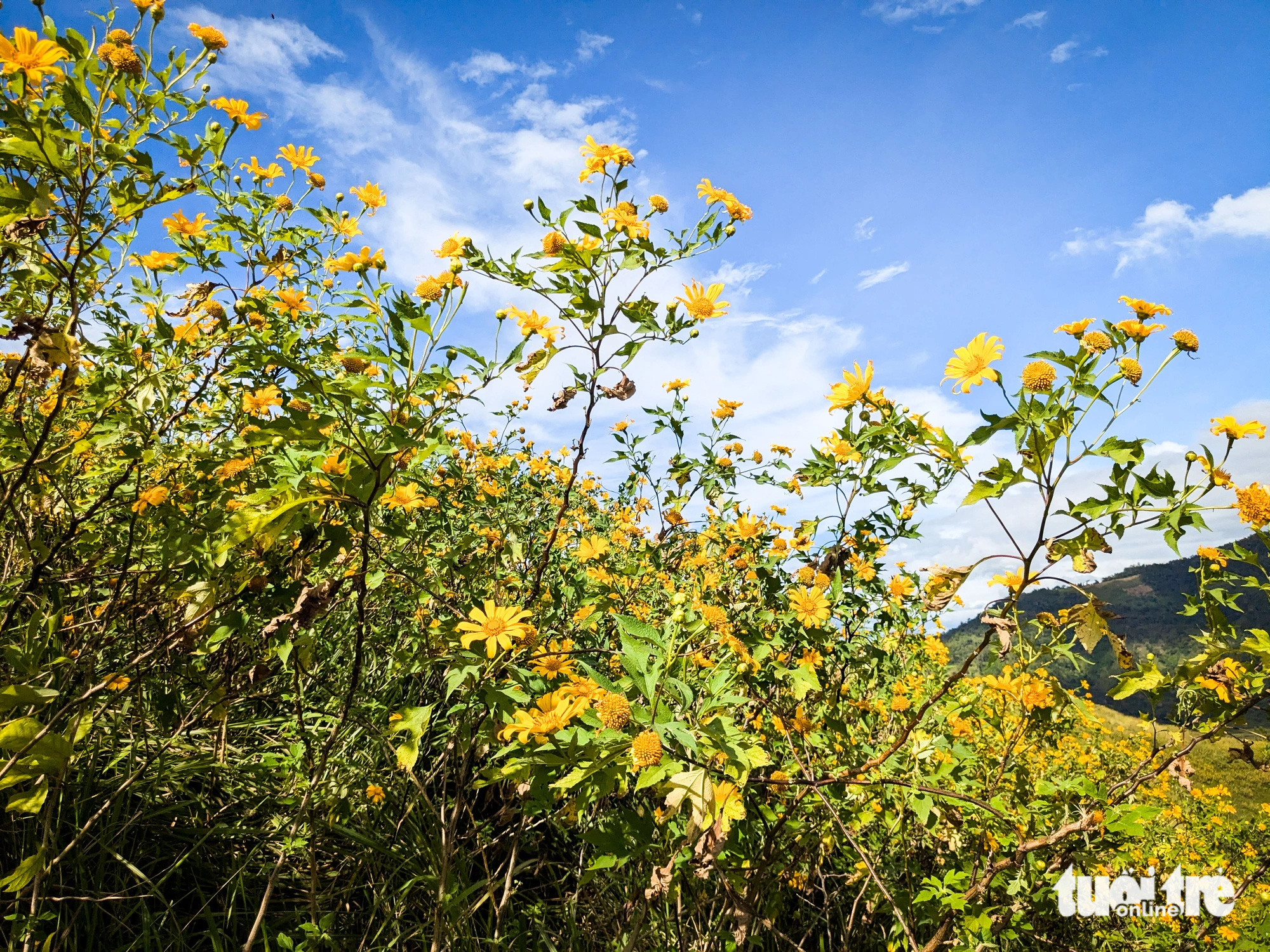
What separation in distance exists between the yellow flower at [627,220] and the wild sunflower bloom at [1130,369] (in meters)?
1.17

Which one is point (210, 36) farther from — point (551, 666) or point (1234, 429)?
point (1234, 429)

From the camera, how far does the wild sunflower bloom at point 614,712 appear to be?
1259 millimetres

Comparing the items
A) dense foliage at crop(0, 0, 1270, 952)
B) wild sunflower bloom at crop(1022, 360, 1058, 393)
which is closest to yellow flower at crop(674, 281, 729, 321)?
dense foliage at crop(0, 0, 1270, 952)

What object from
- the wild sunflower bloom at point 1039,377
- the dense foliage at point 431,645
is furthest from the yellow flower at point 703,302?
the wild sunflower bloom at point 1039,377

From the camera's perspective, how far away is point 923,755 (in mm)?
1878

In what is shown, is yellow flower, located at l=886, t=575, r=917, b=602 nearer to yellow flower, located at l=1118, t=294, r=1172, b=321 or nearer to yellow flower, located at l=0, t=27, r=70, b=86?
yellow flower, located at l=1118, t=294, r=1172, b=321

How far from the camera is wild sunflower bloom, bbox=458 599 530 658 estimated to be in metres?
1.45

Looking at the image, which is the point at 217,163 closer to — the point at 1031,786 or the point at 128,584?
the point at 128,584

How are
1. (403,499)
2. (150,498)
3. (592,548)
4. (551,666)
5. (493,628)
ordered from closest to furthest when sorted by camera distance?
1. (493,628)
2. (551,666)
3. (403,499)
4. (150,498)
5. (592,548)

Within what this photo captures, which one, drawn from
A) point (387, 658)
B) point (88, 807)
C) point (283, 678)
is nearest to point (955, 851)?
point (387, 658)

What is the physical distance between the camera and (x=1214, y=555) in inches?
77.8

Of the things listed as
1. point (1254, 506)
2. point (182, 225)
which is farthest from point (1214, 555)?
point (182, 225)

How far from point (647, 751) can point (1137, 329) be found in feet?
4.57

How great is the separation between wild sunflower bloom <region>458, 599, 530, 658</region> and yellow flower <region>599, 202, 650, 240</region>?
3.43 ft
